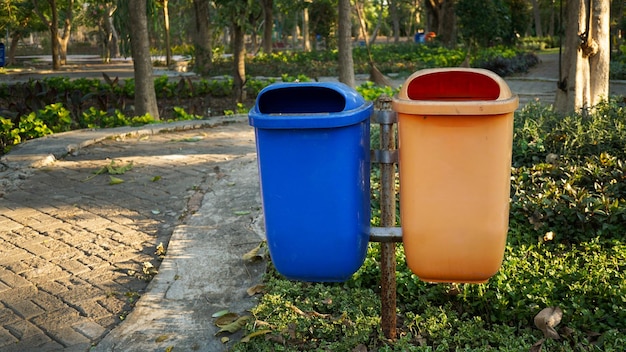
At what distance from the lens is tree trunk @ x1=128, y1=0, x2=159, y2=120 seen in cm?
1150

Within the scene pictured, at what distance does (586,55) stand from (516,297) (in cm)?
424

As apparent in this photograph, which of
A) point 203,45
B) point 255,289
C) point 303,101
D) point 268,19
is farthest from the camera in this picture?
point 268,19

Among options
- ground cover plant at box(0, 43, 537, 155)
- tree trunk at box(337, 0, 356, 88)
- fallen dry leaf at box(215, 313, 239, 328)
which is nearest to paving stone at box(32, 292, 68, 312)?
fallen dry leaf at box(215, 313, 239, 328)

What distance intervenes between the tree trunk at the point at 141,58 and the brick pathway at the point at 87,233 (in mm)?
2822

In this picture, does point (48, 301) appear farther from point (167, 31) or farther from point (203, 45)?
point (167, 31)

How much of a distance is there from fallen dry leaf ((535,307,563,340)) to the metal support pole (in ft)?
2.44

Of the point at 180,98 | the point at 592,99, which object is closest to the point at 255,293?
the point at 592,99

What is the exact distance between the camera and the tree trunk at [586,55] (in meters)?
6.96

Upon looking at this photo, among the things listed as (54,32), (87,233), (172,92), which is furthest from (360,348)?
(54,32)

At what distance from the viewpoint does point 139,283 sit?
4.53 meters

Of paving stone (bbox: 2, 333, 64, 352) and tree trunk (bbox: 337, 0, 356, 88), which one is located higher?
tree trunk (bbox: 337, 0, 356, 88)

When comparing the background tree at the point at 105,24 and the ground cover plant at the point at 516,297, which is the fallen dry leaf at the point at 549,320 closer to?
the ground cover plant at the point at 516,297

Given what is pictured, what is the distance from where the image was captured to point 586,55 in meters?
7.10

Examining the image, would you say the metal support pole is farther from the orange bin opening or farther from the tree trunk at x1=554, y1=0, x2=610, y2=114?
the tree trunk at x1=554, y1=0, x2=610, y2=114
